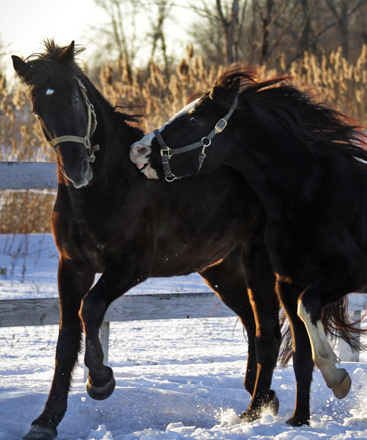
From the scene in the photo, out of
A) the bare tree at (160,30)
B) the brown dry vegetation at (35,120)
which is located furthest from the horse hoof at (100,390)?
the bare tree at (160,30)

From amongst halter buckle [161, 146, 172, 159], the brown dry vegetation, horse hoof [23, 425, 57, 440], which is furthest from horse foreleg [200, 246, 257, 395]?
the brown dry vegetation

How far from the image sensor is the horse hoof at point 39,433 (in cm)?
308

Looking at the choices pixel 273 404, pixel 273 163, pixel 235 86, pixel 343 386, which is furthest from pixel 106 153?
pixel 273 404

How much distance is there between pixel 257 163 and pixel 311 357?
1.17 meters

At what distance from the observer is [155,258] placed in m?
3.56

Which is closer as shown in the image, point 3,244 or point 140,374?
point 140,374

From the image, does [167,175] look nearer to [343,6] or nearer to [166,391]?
[166,391]

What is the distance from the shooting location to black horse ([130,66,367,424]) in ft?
10.7

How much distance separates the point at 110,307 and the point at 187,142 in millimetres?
1497

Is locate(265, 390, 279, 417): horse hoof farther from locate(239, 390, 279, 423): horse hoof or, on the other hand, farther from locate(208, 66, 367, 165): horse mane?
locate(208, 66, 367, 165): horse mane

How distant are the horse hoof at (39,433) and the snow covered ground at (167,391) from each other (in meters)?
0.11

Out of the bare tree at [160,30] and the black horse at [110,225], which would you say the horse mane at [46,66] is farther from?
the bare tree at [160,30]

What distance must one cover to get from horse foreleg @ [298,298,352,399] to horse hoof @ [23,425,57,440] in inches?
56.4

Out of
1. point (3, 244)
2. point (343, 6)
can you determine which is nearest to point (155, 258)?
point (3, 244)
